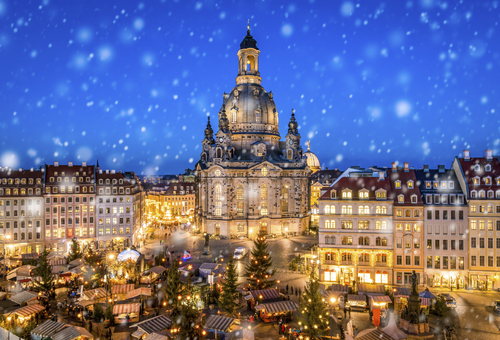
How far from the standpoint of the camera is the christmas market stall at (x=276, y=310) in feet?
114

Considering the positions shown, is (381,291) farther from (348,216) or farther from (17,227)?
(17,227)

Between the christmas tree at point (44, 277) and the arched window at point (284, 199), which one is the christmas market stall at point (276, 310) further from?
the arched window at point (284, 199)

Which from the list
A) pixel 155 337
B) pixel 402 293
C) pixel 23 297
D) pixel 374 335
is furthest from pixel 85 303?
pixel 402 293

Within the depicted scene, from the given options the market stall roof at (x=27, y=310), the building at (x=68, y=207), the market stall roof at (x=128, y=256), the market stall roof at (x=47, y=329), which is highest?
the building at (x=68, y=207)

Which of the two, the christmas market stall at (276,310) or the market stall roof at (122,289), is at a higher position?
the market stall roof at (122,289)

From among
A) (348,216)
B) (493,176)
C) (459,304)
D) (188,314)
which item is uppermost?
(493,176)

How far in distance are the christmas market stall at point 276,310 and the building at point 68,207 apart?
44655 millimetres

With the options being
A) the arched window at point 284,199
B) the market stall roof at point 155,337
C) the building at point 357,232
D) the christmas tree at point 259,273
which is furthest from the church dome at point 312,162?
the market stall roof at point 155,337

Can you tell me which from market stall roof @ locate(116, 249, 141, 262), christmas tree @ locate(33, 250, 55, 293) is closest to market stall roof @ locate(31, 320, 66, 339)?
christmas tree @ locate(33, 250, 55, 293)

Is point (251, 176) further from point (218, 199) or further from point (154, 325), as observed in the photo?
point (154, 325)

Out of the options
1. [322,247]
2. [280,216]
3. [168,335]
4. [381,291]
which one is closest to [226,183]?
[280,216]

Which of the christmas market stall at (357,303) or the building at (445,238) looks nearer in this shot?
the christmas market stall at (357,303)

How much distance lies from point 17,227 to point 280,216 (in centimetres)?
5019

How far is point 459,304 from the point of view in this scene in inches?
1564
